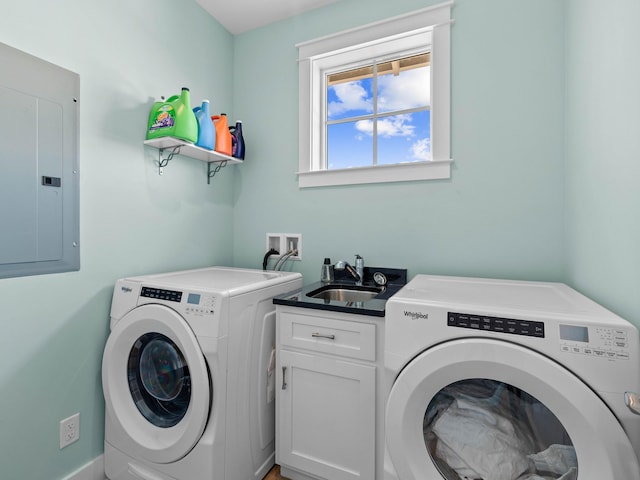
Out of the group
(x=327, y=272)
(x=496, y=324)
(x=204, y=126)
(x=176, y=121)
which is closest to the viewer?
(x=496, y=324)

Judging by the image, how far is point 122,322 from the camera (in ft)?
4.53

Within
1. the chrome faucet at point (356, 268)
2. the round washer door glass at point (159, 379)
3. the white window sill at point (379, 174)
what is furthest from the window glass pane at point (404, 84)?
the round washer door glass at point (159, 379)

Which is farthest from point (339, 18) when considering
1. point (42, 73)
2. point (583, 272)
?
point (583, 272)

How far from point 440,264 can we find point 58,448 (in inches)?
79.8

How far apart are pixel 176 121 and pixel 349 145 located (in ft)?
3.62

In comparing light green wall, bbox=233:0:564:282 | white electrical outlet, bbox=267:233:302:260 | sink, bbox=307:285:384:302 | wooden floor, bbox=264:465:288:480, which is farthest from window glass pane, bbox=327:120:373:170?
wooden floor, bbox=264:465:288:480

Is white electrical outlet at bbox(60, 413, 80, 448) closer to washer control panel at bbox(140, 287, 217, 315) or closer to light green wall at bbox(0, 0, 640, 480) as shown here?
light green wall at bbox(0, 0, 640, 480)

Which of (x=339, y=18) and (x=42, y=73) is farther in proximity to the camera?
(x=339, y=18)

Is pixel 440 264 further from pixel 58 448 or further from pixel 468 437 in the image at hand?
pixel 58 448

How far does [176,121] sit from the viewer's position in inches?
62.2

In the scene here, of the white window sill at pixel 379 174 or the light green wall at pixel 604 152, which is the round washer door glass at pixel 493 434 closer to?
the light green wall at pixel 604 152

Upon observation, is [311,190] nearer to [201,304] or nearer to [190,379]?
[201,304]

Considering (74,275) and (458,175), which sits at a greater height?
(458,175)

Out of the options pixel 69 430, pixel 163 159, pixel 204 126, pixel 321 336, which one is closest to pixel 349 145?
pixel 204 126
